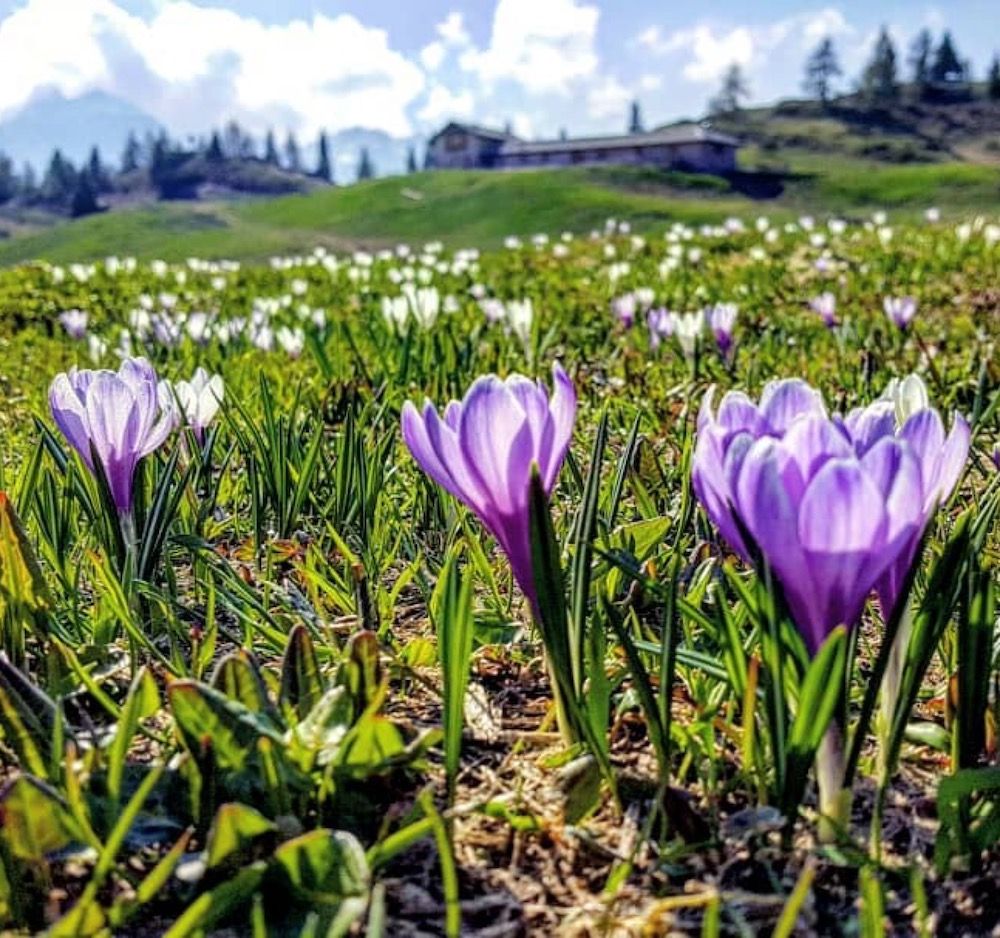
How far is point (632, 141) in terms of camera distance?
209ft

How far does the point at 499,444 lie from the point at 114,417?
23.6 inches

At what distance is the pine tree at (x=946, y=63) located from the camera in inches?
4114

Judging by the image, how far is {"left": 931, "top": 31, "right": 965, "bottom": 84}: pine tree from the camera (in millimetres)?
104500

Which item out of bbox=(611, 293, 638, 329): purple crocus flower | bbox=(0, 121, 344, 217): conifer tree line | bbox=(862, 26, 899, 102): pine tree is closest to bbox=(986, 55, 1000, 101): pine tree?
bbox=(862, 26, 899, 102): pine tree

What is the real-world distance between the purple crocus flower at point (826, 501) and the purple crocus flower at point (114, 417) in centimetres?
76

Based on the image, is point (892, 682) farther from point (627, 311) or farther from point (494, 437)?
point (627, 311)

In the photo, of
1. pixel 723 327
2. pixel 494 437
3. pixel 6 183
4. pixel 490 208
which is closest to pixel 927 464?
pixel 494 437

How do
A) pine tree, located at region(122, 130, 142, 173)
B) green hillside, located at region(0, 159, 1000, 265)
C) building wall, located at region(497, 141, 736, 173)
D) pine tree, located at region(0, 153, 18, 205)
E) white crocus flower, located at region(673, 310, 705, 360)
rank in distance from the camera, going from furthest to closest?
1. pine tree, located at region(122, 130, 142, 173)
2. pine tree, located at region(0, 153, 18, 205)
3. building wall, located at region(497, 141, 736, 173)
4. green hillside, located at region(0, 159, 1000, 265)
5. white crocus flower, located at region(673, 310, 705, 360)

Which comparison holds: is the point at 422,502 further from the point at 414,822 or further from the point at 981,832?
the point at 981,832

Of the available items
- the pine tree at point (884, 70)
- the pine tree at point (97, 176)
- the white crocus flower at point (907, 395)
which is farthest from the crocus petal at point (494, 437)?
the pine tree at point (97, 176)

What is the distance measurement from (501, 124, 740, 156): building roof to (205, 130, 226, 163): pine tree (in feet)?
175

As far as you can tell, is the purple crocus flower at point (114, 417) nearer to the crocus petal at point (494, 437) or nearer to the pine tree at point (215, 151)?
the crocus petal at point (494, 437)

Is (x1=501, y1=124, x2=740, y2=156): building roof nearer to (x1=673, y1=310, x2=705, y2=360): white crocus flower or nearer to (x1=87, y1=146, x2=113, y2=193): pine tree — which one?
(x1=87, y1=146, x2=113, y2=193): pine tree

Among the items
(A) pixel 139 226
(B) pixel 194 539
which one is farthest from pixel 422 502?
(A) pixel 139 226
